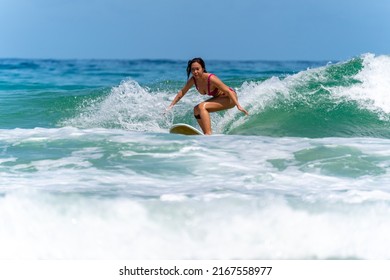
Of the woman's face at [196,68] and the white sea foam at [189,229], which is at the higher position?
the woman's face at [196,68]

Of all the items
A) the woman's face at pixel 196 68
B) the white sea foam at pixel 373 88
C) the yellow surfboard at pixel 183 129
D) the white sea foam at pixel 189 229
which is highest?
the woman's face at pixel 196 68

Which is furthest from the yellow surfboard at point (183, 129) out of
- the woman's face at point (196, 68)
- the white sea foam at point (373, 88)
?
the white sea foam at point (373, 88)

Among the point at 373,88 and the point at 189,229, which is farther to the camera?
the point at 373,88

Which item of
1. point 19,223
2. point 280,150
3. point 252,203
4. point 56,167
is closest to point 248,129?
point 280,150

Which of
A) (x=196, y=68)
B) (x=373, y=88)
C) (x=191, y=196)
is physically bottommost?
(x=191, y=196)

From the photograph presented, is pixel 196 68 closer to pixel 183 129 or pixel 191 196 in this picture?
pixel 183 129

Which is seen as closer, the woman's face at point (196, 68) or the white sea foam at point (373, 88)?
the woman's face at point (196, 68)

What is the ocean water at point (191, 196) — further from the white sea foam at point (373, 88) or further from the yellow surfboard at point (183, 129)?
the white sea foam at point (373, 88)

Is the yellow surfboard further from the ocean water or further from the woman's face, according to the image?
the woman's face

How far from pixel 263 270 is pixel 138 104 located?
710 cm

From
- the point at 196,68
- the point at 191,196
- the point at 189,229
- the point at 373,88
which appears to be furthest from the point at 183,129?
the point at 373,88

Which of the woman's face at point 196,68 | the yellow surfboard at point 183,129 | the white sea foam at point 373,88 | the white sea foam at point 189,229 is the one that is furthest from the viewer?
the white sea foam at point 373,88

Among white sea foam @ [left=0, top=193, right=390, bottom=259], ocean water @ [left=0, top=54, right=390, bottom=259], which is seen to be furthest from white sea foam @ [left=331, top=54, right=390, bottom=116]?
white sea foam @ [left=0, top=193, right=390, bottom=259]

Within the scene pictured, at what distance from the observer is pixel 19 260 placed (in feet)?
12.7
